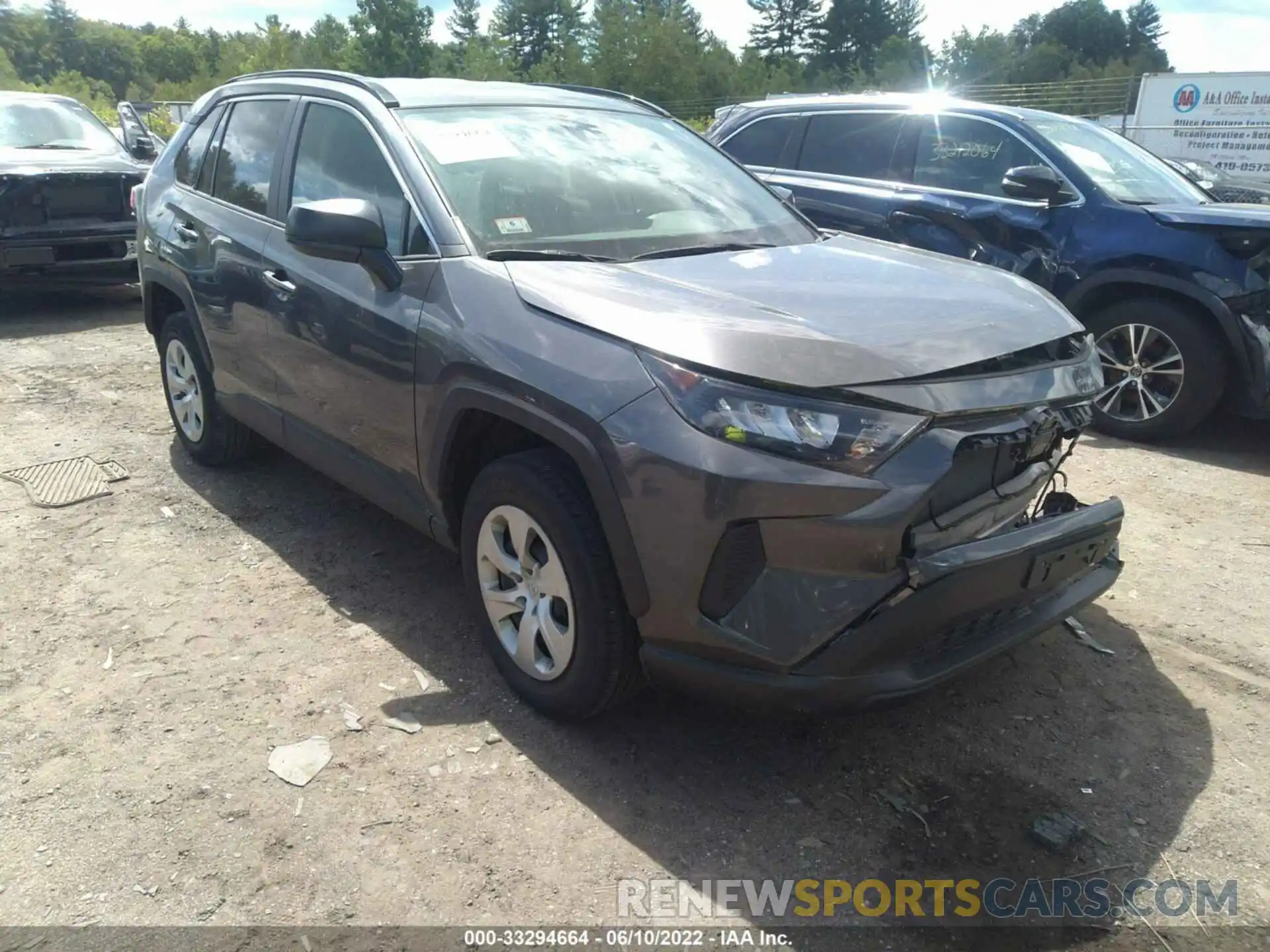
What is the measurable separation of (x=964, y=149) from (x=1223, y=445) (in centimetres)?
232

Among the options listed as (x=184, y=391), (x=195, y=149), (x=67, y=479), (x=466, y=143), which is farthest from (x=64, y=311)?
(x=466, y=143)

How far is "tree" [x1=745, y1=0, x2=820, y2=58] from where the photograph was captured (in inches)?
3337

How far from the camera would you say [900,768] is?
2.78 m

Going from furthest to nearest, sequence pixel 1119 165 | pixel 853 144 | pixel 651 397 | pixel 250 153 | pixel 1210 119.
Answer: pixel 1210 119, pixel 853 144, pixel 1119 165, pixel 250 153, pixel 651 397

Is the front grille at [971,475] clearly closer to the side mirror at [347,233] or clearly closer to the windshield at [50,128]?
the side mirror at [347,233]

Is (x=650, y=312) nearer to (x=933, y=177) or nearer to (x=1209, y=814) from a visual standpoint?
(x=1209, y=814)

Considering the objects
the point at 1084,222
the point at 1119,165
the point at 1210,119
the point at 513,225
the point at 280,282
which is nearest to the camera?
the point at 513,225

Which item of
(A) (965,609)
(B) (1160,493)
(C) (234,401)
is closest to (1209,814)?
Answer: (A) (965,609)

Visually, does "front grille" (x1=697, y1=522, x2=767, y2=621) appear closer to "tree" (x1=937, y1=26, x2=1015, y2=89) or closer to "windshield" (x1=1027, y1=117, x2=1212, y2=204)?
"windshield" (x1=1027, y1=117, x2=1212, y2=204)

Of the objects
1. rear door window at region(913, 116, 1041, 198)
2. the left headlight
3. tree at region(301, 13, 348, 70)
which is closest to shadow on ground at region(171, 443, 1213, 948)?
the left headlight

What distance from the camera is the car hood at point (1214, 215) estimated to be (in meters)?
5.11

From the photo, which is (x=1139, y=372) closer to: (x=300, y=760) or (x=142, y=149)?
(x=300, y=760)

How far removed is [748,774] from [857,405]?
1.12 m

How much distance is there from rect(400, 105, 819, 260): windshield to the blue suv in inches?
101
